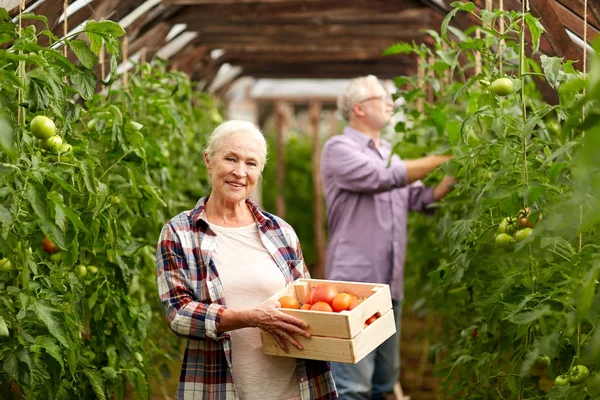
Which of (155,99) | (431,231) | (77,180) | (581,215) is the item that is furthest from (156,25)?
(581,215)

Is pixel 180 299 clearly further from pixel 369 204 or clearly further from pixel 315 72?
pixel 315 72

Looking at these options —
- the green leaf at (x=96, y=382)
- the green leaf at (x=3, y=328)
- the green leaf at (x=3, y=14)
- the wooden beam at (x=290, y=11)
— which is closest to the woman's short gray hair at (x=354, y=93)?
the wooden beam at (x=290, y=11)

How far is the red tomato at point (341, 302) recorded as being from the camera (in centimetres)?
208

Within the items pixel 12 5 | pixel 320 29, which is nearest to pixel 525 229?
pixel 12 5

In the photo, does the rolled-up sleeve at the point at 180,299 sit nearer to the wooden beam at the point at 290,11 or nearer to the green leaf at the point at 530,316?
the green leaf at the point at 530,316

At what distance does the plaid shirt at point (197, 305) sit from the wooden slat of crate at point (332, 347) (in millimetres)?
129

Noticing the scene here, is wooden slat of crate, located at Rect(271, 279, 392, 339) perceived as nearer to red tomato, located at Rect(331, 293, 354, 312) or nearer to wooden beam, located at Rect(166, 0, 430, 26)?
red tomato, located at Rect(331, 293, 354, 312)

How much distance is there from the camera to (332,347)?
2.00 m

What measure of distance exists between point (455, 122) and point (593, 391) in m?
1.35

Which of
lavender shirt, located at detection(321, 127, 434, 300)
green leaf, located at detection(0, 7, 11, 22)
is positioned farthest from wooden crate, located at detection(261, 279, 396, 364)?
lavender shirt, located at detection(321, 127, 434, 300)

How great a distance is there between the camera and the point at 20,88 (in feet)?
6.10

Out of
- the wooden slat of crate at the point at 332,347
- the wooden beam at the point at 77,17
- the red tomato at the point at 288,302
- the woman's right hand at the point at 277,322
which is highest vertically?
the wooden beam at the point at 77,17

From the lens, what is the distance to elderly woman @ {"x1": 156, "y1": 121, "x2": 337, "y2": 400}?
6.71 feet

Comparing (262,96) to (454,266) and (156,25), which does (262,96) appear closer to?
(156,25)
